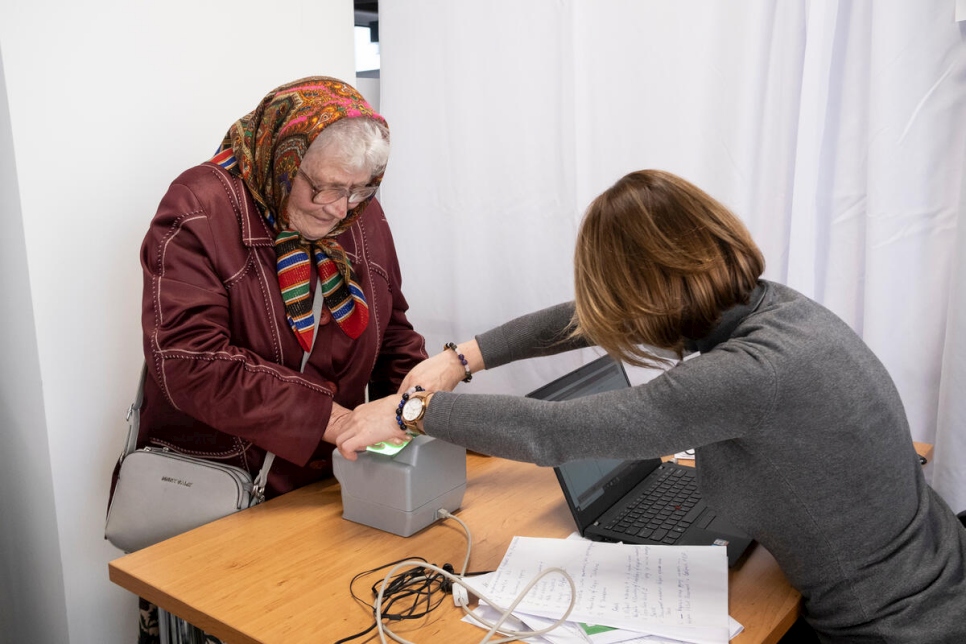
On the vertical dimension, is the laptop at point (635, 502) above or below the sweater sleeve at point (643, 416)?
below

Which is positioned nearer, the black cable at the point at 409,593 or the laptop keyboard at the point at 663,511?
the black cable at the point at 409,593

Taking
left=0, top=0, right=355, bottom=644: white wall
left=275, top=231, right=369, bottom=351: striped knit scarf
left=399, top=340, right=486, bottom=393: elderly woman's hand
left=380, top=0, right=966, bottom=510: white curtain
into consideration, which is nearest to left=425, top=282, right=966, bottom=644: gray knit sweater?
left=399, top=340, right=486, bottom=393: elderly woman's hand

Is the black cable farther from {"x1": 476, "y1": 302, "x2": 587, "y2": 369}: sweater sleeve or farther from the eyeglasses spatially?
the eyeglasses

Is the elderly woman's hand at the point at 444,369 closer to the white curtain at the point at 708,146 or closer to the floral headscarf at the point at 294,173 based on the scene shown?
the floral headscarf at the point at 294,173

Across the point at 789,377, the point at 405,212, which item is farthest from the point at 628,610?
the point at 405,212

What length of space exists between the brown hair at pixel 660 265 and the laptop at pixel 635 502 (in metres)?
0.31

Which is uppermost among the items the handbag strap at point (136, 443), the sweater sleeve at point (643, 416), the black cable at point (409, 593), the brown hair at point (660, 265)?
the brown hair at point (660, 265)

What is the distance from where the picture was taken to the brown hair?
3.86 ft

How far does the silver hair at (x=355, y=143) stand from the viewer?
149cm

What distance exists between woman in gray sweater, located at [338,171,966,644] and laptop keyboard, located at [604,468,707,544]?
0.63 feet

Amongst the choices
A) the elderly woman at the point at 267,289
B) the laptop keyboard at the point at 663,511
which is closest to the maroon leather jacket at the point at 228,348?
the elderly woman at the point at 267,289

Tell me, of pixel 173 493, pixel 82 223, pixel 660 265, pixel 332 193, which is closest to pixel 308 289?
pixel 332 193

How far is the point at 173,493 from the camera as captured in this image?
150cm

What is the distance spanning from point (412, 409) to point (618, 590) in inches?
17.6
